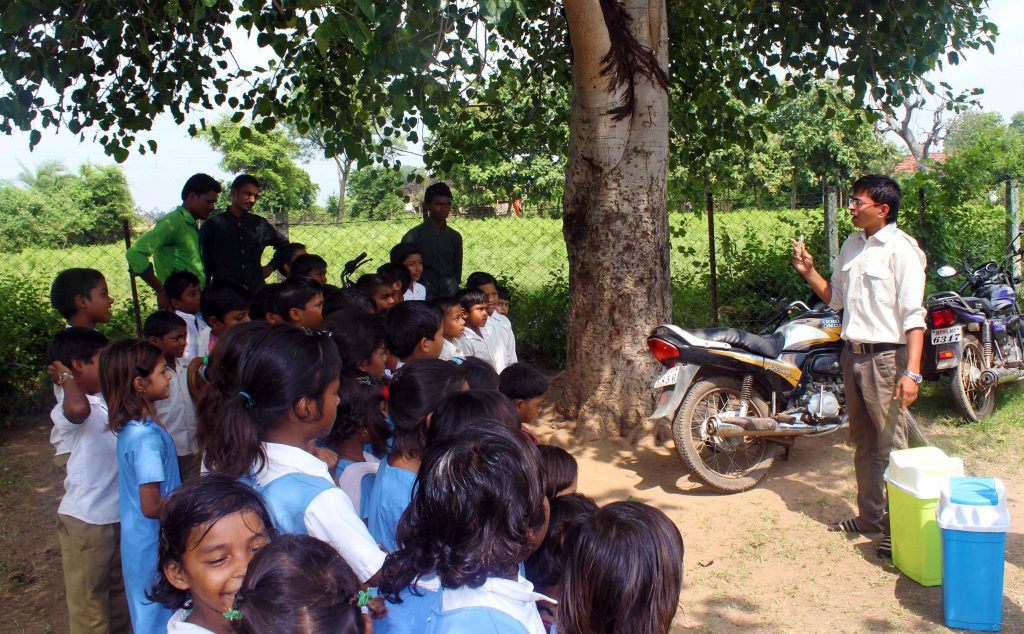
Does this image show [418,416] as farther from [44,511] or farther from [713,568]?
[44,511]

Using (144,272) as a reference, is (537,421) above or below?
below

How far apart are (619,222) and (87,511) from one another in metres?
3.76

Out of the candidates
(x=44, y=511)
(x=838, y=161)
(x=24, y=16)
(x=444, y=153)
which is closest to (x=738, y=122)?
(x=444, y=153)

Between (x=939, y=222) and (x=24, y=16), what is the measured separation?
22.9 ft

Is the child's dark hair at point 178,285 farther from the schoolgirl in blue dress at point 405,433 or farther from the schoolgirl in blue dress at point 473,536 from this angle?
the schoolgirl in blue dress at point 473,536

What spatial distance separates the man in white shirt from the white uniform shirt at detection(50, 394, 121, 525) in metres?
3.25

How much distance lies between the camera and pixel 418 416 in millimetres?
2613

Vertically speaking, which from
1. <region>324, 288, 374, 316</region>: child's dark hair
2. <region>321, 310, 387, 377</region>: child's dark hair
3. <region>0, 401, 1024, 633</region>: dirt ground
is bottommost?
<region>0, 401, 1024, 633</region>: dirt ground

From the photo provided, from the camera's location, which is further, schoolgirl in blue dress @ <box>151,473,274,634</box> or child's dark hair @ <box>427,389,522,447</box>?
child's dark hair @ <box>427,389,522,447</box>

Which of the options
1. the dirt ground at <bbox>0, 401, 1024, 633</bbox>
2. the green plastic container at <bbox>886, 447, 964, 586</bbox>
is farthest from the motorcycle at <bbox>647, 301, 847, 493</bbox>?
the green plastic container at <bbox>886, 447, 964, 586</bbox>

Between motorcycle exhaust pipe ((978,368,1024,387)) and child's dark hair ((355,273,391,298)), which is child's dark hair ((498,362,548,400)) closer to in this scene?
child's dark hair ((355,273,391,298))

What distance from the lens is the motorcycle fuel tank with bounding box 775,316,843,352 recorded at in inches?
202

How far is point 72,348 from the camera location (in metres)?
3.30

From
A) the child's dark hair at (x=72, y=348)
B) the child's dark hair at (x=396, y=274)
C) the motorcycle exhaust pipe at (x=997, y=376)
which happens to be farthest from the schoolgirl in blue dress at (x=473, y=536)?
the motorcycle exhaust pipe at (x=997, y=376)
